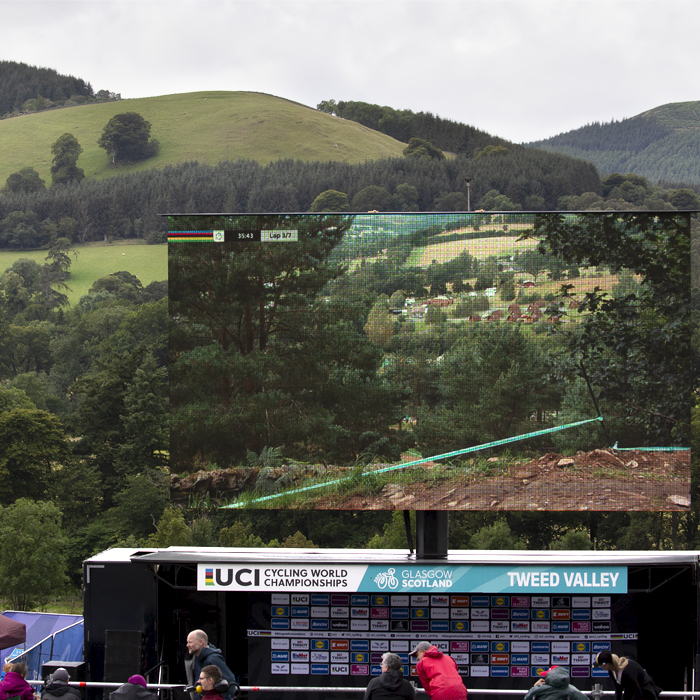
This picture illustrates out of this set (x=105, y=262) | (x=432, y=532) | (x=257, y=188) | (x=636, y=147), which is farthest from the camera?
(x=636, y=147)

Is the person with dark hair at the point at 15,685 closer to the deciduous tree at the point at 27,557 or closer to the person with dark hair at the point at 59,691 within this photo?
the person with dark hair at the point at 59,691

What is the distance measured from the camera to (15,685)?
7.29m

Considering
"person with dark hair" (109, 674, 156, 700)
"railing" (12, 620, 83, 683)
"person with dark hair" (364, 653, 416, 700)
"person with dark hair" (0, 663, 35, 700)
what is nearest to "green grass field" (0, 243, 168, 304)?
"railing" (12, 620, 83, 683)

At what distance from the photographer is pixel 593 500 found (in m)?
11.0

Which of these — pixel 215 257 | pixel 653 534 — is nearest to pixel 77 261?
pixel 653 534

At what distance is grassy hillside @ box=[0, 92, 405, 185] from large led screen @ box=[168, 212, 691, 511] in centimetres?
13345

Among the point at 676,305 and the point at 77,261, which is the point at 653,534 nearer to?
the point at 676,305

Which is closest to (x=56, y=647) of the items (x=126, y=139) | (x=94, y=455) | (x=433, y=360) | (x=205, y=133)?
(x=433, y=360)

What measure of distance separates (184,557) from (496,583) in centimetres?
386

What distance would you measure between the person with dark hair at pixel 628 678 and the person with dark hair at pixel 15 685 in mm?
5084

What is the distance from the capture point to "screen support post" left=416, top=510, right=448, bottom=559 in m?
11.0

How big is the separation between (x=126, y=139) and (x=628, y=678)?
151487 millimetres

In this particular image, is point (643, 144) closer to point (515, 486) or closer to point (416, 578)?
point (515, 486)

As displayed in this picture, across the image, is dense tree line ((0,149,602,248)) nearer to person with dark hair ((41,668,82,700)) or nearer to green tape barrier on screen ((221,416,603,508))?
green tape barrier on screen ((221,416,603,508))
